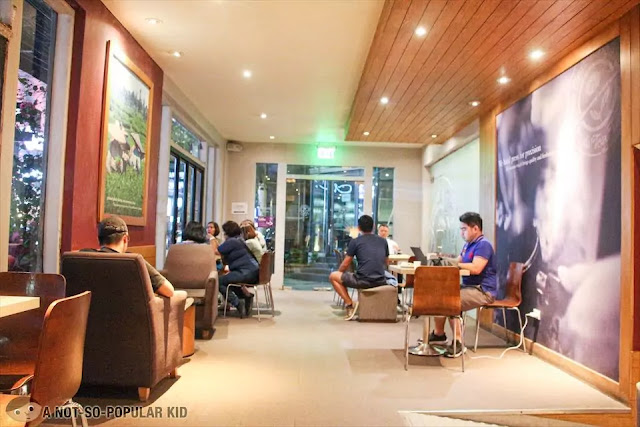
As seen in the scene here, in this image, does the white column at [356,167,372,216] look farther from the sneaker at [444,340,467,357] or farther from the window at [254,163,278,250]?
the sneaker at [444,340,467,357]

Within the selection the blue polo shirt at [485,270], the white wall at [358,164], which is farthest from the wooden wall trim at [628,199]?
the white wall at [358,164]

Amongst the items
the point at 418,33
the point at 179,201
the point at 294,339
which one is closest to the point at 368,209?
the point at 179,201

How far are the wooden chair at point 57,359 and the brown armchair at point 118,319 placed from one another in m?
1.31

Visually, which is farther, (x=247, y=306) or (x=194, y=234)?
(x=247, y=306)

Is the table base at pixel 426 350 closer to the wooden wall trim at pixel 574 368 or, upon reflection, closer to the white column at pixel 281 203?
the wooden wall trim at pixel 574 368

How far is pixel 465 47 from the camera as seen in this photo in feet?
A: 15.1

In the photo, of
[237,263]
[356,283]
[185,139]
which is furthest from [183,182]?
[356,283]

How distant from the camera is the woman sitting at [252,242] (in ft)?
22.9

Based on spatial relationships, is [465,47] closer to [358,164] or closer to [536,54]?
[536,54]

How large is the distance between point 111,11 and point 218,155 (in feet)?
19.2

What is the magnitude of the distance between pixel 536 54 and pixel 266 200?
7488mm

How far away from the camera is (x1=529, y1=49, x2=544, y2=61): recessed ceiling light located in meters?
4.60

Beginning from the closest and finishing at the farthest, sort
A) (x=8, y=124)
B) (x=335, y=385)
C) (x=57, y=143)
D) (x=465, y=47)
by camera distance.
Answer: (x=8, y=124) → (x=335, y=385) → (x=57, y=143) → (x=465, y=47)

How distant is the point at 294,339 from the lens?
5.43m
